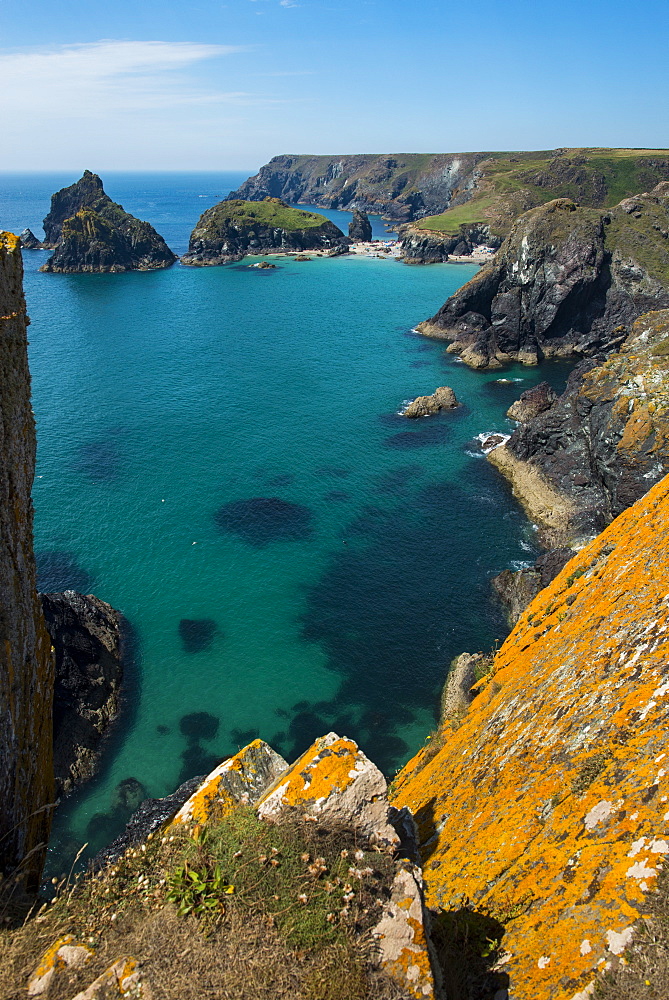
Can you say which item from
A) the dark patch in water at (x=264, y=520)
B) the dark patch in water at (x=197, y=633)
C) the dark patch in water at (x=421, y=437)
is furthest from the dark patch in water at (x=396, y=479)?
the dark patch in water at (x=197, y=633)

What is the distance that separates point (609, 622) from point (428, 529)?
32.5 metres

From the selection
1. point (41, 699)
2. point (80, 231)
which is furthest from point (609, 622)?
point (80, 231)

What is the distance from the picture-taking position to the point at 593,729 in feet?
36.1

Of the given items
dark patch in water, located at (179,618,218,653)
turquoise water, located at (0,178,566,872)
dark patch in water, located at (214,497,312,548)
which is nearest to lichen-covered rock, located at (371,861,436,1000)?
turquoise water, located at (0,178,566,872)

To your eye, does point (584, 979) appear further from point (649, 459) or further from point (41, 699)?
point (649, 459)

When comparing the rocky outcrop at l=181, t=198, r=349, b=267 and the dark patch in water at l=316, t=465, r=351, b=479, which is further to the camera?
the rocky outcrop at l=181, t=198, r=349, b=267

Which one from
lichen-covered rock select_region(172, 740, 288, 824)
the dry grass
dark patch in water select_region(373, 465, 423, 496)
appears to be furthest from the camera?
dark patch in water select_region(373, 465, 423, 496)

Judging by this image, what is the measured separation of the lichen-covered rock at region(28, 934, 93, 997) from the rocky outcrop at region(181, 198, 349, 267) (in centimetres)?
17631

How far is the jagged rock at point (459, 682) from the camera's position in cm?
3036

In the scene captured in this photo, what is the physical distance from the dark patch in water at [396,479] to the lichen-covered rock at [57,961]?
4528 cm

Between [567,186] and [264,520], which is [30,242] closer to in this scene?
[567,186]

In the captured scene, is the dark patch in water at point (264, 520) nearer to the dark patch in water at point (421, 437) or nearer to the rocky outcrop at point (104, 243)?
the dark patch in water at point (421, 437)

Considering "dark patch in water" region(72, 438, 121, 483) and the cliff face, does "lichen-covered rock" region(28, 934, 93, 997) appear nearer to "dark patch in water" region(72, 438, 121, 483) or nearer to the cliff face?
the cliff face

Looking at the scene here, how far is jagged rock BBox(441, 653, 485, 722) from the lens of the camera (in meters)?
30.4
